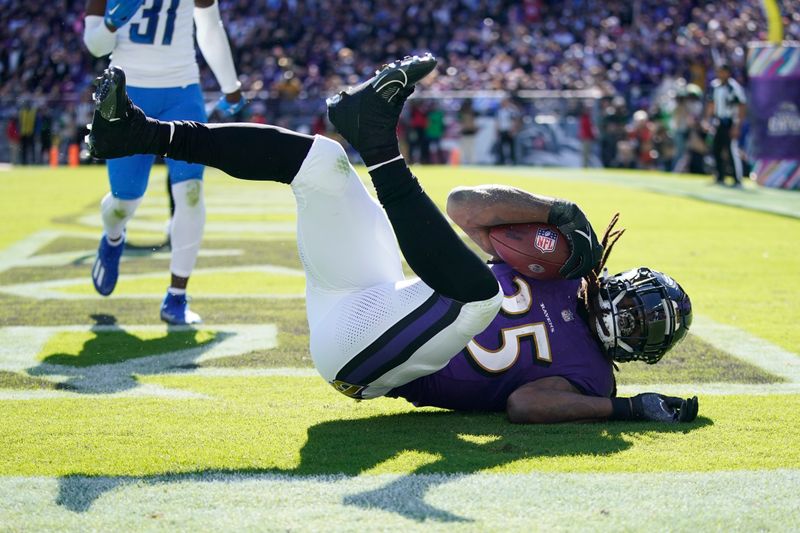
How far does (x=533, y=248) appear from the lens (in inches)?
144

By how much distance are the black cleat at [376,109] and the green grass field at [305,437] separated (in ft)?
2.93

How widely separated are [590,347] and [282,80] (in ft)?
77.2

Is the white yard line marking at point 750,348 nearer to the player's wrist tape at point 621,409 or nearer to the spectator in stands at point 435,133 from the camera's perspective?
the player's wrist tape at point 621,409

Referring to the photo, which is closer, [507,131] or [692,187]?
[692,187]

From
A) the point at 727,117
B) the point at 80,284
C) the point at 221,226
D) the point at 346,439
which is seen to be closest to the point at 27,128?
the point at 727,117

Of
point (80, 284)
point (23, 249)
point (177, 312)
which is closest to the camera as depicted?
point (177, 312)

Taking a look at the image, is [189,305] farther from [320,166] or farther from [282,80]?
[282,80]

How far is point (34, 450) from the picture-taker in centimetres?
330

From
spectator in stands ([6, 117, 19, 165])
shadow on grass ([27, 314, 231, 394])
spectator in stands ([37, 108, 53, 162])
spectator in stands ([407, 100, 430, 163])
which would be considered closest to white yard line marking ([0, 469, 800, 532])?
shadow on grass ([27, 314, 231, 394])

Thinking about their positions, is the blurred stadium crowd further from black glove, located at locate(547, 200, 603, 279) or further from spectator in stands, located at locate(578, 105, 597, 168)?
black glove, located at locate(547, 200, 603, 279)

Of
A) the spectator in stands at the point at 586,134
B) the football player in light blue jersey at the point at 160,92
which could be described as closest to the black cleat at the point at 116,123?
the football player in light blue jersey at the point at 160,92

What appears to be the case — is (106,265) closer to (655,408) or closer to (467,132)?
(655,408)

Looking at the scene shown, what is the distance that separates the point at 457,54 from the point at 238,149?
81.1ft

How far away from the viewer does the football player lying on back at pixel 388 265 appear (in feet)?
10.7
